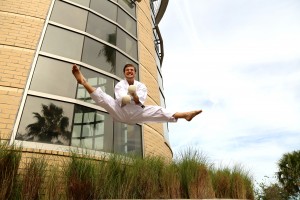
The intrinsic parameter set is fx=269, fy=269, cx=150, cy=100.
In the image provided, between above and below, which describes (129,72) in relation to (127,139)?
above

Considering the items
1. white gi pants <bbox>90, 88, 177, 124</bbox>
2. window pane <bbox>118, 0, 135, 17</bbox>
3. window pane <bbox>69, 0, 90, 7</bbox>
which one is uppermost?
window pane <bbox>118, 0, 135, 17</bbox>

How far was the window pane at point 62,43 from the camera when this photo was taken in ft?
22.0

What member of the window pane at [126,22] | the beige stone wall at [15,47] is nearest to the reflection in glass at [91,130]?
the beige stone wall at [15,47]

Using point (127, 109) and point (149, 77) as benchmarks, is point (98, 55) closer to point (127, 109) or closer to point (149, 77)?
point (149, 77)

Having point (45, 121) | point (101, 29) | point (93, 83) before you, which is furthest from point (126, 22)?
point (45, 121)

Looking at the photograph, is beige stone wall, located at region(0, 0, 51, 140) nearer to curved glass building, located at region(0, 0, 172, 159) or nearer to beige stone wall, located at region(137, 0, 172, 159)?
curved glass building, located at region(0, 0, 172, 159)

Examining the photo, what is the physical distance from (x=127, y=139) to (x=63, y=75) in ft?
7.36

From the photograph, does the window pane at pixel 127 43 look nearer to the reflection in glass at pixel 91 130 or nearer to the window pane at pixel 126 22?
the window pane at pixel 126 22

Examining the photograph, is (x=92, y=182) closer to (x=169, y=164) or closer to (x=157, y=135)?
(x=169, y=164)

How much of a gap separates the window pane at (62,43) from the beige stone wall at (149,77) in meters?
2.38

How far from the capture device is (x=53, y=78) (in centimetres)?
628

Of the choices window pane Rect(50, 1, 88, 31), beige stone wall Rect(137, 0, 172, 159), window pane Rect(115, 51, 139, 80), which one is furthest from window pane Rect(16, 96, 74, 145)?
window pane Rect(50, 1, 88, 31)

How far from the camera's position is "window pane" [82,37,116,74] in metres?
7.14

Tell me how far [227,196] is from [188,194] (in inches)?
47.3
